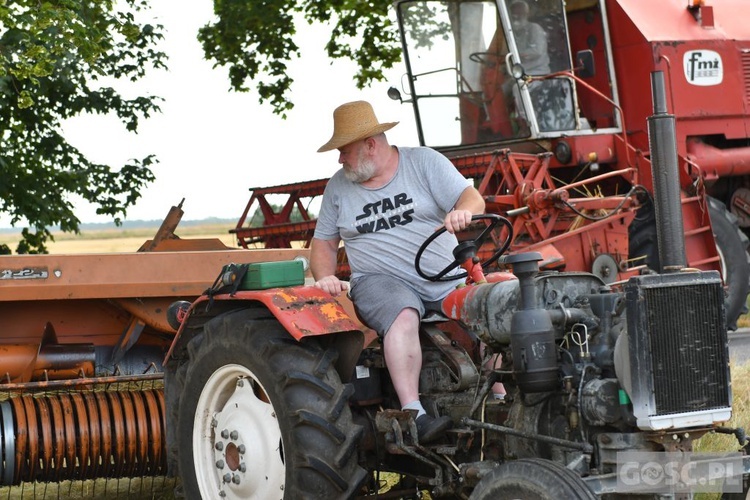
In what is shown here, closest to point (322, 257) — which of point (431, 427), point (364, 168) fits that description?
point (364, 168)

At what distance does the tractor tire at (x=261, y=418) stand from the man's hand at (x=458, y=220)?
0.65m

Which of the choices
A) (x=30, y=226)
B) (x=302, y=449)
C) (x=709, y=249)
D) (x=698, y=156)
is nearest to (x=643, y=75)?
(x=698, y=156)

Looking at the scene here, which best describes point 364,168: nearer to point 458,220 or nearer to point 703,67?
point 458,220

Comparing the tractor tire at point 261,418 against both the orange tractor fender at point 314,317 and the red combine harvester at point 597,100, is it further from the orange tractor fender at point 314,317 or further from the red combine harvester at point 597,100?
the red combine harvester at point 597,100

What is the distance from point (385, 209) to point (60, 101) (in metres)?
7.16

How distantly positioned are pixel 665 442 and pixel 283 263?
1779 millimetres

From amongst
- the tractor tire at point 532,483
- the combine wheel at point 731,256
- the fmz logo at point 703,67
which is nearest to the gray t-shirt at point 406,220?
the tractor tire at point 532,483

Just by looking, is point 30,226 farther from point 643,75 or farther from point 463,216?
point 463,216

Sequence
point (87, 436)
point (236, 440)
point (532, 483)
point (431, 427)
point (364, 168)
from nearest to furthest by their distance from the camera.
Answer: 1. point (532, 483)
2. point (431, 427)
3. point (236, 440)
4. point (364, 168)
5. point (87, 436)

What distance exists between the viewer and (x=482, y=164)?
1012 cm

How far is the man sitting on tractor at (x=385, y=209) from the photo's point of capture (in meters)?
4.80

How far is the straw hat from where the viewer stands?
4957mm

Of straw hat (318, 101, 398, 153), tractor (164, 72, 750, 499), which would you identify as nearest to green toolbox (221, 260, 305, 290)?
tractor (164, 72, 750, 499)

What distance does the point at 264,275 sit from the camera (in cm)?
490
